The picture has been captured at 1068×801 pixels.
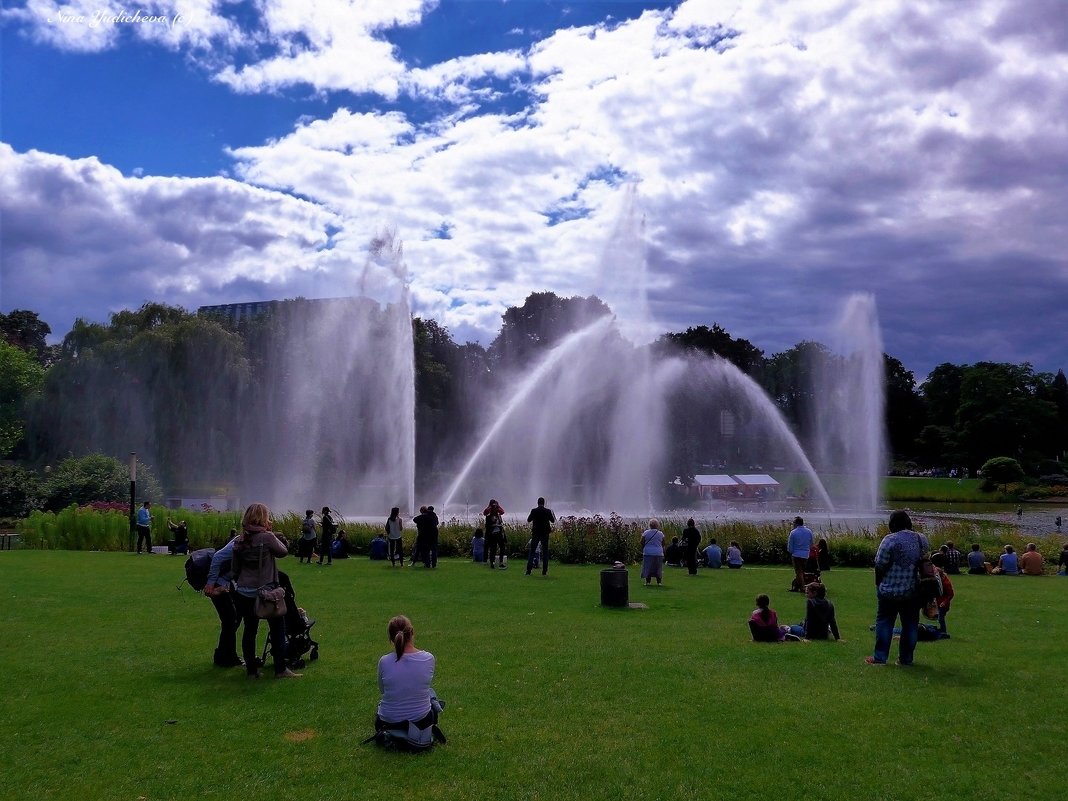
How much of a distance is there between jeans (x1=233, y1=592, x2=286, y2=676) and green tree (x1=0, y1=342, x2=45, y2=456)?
58.9 metres

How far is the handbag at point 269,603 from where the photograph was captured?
1012 centimetres

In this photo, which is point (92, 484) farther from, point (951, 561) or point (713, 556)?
point (951, 561)

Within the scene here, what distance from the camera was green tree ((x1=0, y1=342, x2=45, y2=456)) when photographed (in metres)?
61.9

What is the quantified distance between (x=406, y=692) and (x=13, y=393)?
66.5 metres

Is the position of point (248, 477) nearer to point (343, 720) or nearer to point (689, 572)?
point (689, 572)

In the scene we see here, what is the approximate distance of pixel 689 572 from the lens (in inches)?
947

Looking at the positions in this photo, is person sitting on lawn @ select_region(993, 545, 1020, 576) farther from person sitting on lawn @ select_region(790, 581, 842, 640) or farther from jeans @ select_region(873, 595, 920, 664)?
jeans @ select_region(873, 595, 920, 664)

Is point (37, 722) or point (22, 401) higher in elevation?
point (22, 401)

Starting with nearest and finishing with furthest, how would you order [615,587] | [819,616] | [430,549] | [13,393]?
[819,616] → [615,587] → [430,549] → [13,393]

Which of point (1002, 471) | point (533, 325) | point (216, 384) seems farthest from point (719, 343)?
point (216, 384)

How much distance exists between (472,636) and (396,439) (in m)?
28.7

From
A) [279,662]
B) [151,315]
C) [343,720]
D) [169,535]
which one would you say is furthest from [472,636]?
[151,315]

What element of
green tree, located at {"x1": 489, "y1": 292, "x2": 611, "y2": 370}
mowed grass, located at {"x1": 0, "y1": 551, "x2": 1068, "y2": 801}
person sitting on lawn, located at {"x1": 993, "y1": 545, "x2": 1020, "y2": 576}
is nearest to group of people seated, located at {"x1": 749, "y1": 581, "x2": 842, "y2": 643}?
mowed grass, located at {"x1": 0, "y1": 551, "x2": 1068, "y2": 801}

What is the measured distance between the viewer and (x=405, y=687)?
7809 mm
